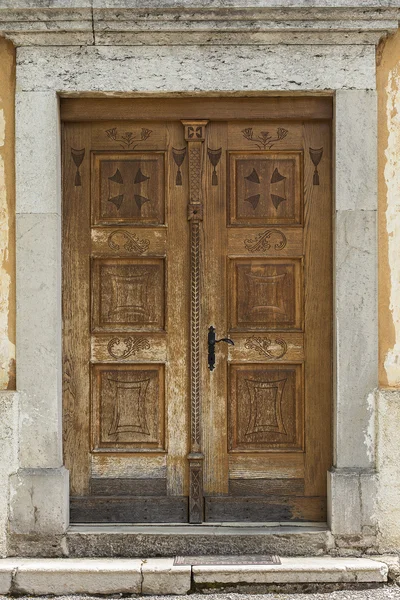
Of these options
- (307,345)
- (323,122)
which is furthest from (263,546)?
(323,122)

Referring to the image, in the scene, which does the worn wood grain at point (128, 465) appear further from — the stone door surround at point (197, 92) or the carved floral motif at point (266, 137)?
the carved floral motif at point (266, 137)

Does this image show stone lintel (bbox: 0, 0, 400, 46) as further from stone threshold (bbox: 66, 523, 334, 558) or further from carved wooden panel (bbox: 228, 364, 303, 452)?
stone threshold (bbox: 66, 523, 334, 558)

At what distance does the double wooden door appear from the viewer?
4.67 m

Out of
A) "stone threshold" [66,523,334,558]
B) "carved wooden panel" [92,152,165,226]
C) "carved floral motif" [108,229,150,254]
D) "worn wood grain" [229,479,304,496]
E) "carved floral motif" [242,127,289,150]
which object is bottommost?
"stone threshold" [66,523,334,558]

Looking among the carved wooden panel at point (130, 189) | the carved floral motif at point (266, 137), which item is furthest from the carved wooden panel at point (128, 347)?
the carved floral motif at point (266, 137)

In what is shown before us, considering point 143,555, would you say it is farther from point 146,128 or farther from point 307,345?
point 146,128

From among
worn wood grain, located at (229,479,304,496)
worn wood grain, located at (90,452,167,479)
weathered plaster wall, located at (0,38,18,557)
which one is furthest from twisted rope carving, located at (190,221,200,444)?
weathered plaster wall, located at (0,38,18,557)

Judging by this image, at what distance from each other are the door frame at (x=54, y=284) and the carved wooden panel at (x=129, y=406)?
323 mm

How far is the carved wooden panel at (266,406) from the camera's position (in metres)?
4.68

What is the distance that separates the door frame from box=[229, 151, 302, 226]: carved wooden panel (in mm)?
324

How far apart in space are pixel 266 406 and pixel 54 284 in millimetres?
1547

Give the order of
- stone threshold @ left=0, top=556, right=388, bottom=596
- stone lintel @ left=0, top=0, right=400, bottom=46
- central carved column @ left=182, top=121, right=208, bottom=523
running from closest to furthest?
stone threshold @ left=0, top=556, right=388, bottom=596
stone lintel @ left=0, top=0, right=400, bottom=46
central carved column @ left=182, top=121, right=208, bottom=523

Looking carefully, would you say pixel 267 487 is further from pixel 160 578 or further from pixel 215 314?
pixel 215 314

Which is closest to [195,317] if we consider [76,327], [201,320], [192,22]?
[201,320]
